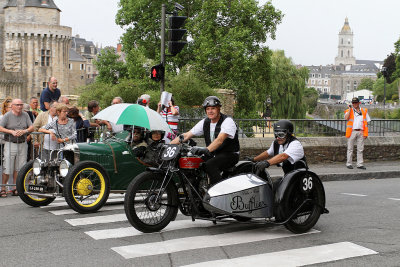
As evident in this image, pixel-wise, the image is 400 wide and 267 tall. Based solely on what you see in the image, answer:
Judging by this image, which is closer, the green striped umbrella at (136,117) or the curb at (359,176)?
the green striped umbrella at (136,117)

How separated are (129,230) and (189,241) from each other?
3.26ft

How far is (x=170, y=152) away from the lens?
7.17 m

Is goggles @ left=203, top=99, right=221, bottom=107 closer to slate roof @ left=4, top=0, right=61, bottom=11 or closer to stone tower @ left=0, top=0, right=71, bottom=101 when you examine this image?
stone tower @ left=0, top=0, right=71, bottom=101

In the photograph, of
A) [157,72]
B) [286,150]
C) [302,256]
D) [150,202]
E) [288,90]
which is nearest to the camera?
[302,256]

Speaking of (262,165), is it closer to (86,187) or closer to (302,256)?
(302,256)

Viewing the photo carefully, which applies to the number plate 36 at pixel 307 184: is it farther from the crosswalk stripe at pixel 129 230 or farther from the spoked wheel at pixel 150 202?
the spoked wheel at pixel 150 202

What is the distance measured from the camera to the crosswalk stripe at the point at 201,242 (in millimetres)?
6387

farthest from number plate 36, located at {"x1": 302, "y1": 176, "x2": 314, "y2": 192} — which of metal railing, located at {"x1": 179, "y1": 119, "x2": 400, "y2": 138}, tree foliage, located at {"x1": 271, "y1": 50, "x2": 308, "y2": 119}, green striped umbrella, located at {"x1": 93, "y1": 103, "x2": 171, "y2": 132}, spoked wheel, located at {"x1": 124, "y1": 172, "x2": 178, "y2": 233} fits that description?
tree foliage, located at {"x1": 271, "y1": 50, "x2": 308, "y2": 119}

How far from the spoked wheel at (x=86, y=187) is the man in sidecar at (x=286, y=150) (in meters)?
2.54

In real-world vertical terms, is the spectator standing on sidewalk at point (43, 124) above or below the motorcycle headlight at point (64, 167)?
above

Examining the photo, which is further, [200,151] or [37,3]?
[37,3]

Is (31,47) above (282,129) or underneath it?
above

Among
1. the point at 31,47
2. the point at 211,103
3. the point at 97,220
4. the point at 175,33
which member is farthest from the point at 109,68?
the point at 211,103

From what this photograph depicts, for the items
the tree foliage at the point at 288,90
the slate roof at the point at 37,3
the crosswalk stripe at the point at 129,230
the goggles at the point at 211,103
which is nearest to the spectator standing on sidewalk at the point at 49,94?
the crosswalk stripe at the point at 129,230
